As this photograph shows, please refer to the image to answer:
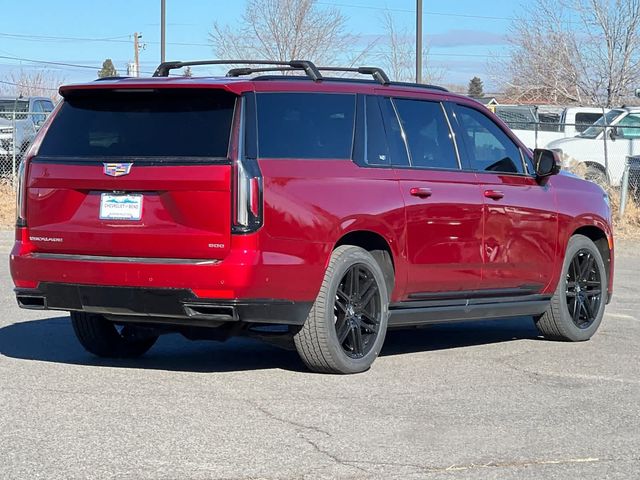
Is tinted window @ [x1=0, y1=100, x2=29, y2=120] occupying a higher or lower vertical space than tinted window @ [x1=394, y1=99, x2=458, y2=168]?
higher

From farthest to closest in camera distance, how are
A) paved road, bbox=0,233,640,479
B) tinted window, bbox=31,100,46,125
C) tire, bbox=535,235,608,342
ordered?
1. tinted window, bbox=31,100,46,125
2. tire, bbox=535,235,608,342
3. paved road, bbox=0,233,640,479

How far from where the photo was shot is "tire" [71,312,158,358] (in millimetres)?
8469

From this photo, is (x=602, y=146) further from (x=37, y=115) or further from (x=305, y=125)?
(x=305, y=125)

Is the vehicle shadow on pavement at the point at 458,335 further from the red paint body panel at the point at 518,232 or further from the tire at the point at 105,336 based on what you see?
the tire at the point at 105,336

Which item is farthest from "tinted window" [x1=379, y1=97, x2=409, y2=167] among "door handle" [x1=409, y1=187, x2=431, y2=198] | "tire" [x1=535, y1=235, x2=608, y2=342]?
"tire" [x1=535, y1=235, x2=608, y2=342]

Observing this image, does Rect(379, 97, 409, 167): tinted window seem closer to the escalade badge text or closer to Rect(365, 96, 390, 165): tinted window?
Rect(365, 96, 390, 165): tinted window

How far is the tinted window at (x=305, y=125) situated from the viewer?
7.59 m

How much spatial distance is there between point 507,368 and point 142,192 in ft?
9.24

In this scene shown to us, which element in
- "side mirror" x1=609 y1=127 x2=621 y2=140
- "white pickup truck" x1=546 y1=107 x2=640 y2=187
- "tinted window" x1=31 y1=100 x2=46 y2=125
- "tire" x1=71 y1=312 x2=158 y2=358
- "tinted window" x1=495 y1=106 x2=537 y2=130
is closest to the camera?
"tire" x1=71 y1=312 x2=158 y2=358

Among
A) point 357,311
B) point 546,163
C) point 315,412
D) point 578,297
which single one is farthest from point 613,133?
point 315,412

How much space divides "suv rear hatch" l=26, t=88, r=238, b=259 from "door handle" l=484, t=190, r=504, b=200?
2.26 m

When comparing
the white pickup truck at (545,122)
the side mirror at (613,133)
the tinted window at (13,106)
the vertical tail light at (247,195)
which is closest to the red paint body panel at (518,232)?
the vertical tail light at (247,195)

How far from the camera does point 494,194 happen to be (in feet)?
29.6

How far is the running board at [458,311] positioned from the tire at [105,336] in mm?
1706
